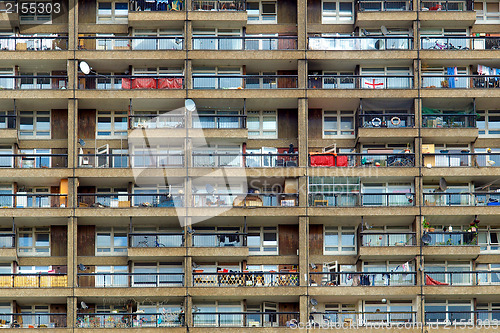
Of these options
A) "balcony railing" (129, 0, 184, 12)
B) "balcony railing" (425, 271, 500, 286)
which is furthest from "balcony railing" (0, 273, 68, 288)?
"balcony railing" (425, 271, 500, 286)

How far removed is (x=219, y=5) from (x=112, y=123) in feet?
33.0

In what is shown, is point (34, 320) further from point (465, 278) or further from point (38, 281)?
point (465, 278)

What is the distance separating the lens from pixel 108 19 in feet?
215

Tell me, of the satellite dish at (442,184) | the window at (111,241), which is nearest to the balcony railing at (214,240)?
the window at (111,241)

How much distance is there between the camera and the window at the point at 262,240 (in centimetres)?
6275

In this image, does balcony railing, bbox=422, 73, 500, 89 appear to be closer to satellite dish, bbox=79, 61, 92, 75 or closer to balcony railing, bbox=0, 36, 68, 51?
satellite dish, bbox=79, 61, 92, 75

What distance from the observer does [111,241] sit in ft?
206

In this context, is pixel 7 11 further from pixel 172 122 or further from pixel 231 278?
pixel 231 278

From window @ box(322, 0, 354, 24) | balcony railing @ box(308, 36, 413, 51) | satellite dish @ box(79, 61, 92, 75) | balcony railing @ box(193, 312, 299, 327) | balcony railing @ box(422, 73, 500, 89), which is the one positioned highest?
window @ box(322, 0, 354, 24)

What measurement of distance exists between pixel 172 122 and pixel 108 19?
27.2 feet

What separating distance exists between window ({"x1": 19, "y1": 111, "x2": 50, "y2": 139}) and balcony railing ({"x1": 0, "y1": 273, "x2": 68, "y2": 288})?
9.10 meters

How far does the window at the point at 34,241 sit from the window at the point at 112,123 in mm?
7017

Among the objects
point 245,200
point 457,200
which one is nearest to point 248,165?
point 245,200

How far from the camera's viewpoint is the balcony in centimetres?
5984
